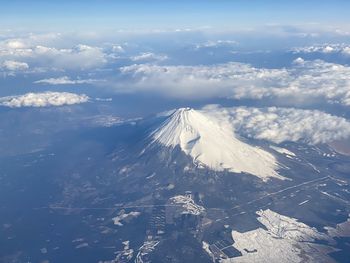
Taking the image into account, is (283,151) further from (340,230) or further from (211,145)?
(340,230)

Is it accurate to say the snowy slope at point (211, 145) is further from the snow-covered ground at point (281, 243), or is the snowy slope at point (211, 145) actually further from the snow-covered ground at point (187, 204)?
the snow-covered ground at point (281, 243)

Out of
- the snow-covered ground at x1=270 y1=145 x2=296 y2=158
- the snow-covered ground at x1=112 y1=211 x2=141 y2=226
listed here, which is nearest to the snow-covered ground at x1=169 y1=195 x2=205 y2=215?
the snow-covered ground at x1=112 y1=211 x2=141 y2=226

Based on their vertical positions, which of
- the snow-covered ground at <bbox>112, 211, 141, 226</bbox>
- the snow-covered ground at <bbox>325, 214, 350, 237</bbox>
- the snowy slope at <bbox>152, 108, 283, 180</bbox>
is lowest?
the snow-covered ground at <bbox>325, 214, 350, 237</bbox>

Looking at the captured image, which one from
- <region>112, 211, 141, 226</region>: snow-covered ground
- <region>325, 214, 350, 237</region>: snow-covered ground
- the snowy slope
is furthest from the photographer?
the snowy slope

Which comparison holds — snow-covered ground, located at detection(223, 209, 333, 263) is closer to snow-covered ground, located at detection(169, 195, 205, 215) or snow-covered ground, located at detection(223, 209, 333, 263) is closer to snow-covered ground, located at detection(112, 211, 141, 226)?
snow-covered ground, located at detection(169, 195, 205, 215)

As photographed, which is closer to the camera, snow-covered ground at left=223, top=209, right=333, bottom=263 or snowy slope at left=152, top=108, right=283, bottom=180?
snow-covered ground at left=223, top=209, right=333, bottom=263

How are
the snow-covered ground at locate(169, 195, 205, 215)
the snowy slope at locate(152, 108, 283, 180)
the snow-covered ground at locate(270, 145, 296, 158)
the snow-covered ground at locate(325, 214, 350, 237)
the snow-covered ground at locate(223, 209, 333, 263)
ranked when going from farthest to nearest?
the snow-covered ground at locate(270, 145, 296, 158), the snowy slope at locate(152, 108, 283, 180), the snow-covered ground at locate(169, 195, 205, 215), the snow-covered ground at locate(325, 214, 350, 237), the snow-covered ground at locate(223, 209, 333, 263)

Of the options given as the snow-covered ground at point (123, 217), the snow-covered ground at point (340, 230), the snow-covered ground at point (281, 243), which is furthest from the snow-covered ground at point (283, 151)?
the snow-covered ground at point (123, 217)
